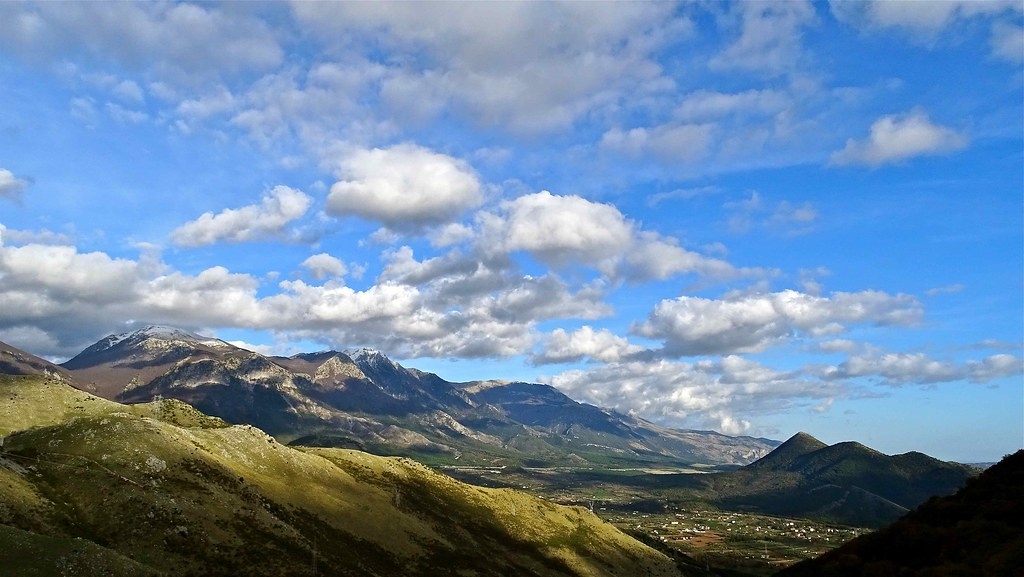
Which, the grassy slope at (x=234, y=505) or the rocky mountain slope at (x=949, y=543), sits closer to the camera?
the rocky mountain slope at (x=949, y=543)

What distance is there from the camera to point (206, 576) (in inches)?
2881

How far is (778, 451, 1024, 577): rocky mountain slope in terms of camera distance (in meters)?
32.8

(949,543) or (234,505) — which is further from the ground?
(949,543)

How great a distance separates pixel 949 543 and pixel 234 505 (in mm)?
93145

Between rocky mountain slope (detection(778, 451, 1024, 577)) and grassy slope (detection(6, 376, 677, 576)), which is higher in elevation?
rocky mountain slope (detection(778, 451, 1024, 577))

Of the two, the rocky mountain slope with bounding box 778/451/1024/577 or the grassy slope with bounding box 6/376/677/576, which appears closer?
the rocky mountain slope with bounding box 778/451/1024/577

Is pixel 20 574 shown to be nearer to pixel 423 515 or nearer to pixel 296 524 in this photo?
pixel 296 524

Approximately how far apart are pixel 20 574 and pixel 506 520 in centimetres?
13753

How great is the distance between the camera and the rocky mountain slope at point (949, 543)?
3284 cm

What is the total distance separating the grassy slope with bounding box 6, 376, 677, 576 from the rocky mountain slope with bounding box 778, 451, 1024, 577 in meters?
65.8

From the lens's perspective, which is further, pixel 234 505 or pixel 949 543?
pixel 234 505

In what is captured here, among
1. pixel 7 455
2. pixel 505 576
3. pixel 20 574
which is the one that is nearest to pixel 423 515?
pixel 505 576

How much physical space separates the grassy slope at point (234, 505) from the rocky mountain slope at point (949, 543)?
6577cm

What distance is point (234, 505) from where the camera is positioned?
312ft
